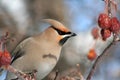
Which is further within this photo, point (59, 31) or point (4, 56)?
point (59, 31)

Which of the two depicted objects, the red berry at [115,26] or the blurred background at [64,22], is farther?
the blurred background at [64,22]

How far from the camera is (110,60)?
5.61 metres

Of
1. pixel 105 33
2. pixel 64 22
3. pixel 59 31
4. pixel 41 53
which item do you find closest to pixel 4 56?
pixel 105 33

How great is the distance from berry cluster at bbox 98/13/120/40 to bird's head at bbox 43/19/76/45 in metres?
0.65

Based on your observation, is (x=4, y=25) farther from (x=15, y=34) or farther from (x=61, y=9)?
(x=61, y=9)

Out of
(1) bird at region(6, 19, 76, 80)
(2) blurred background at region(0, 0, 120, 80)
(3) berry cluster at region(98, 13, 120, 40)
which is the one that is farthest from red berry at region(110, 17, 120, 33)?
(2) blurred background at region(0, 0, 120, 80)

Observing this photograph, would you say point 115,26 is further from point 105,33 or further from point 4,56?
point 4,56

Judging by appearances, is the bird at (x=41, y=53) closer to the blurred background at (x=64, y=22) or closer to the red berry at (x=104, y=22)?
the red berry at (x=104, y=22)

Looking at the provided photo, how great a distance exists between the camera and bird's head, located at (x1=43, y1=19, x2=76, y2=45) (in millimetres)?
2530

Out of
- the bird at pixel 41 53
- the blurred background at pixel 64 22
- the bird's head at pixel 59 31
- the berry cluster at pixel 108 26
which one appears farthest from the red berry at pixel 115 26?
the blurred background at pixel 64 22

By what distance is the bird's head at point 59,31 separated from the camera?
253 centimetres

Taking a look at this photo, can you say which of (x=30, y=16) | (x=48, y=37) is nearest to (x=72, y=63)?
(x=30, y=16)

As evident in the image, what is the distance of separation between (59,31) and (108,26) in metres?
0.85

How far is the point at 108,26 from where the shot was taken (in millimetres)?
1817
